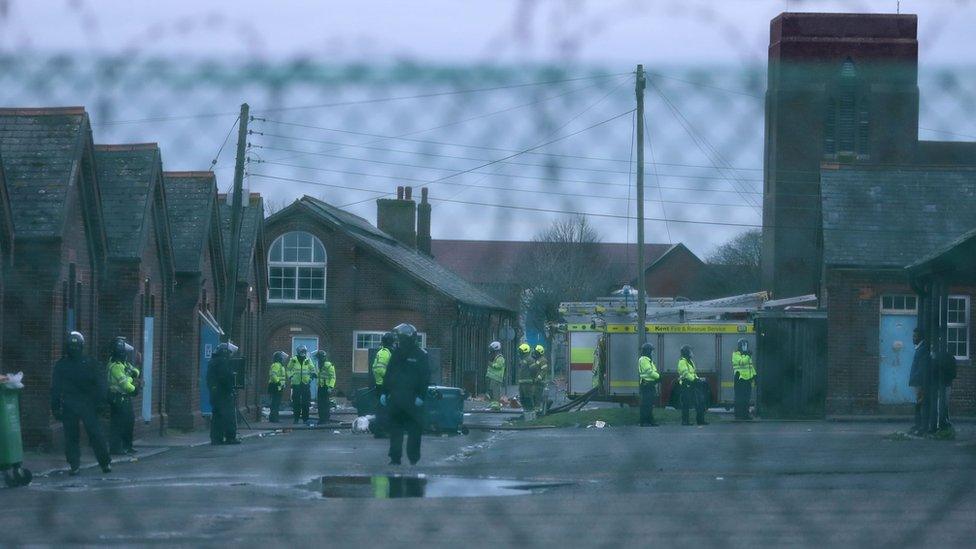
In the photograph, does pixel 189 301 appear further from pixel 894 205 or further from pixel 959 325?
pixel 894 205

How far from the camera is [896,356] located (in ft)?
79.7

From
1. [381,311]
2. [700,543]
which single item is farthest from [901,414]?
[381,311]

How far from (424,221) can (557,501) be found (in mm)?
6280

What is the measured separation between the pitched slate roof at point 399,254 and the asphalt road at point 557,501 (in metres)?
3.08

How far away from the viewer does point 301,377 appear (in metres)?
25.2

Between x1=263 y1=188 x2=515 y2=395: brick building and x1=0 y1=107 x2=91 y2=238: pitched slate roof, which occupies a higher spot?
x1=0 y1=107 x2=91 y2=238: pitched slate roof

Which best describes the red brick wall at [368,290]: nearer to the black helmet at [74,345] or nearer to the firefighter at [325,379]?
the black helmet at [74,345]

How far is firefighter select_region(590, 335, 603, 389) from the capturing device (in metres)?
30.5

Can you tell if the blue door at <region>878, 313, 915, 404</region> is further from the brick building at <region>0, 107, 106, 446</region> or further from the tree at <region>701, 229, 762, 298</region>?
the tree at <region>701, 229, 762, 298</region>

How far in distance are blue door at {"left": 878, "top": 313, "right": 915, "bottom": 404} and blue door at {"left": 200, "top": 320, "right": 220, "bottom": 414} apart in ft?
41.6

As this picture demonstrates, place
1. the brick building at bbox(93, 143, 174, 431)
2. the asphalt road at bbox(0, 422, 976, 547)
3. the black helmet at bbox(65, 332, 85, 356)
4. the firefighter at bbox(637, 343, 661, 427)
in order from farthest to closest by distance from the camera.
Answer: the firefighter at bbox(637, 343, 661, 427), the brick building at bbox(93, 143, 174, 431), the black helmet at bbox(65, 332, 85, 356), the asphalt road at bbox(0, 422, 976, 547)

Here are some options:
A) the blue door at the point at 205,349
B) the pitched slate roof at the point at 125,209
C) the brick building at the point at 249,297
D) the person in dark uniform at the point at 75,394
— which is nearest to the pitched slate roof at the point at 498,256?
the person in dark uniform at the point at 75,394

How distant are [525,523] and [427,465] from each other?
5638 millimetres

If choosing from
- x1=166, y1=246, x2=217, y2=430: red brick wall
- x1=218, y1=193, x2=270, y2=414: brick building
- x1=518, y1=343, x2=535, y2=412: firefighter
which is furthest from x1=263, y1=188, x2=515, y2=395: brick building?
x1=518, y1=343, x2=535, y2=412: firefighter
